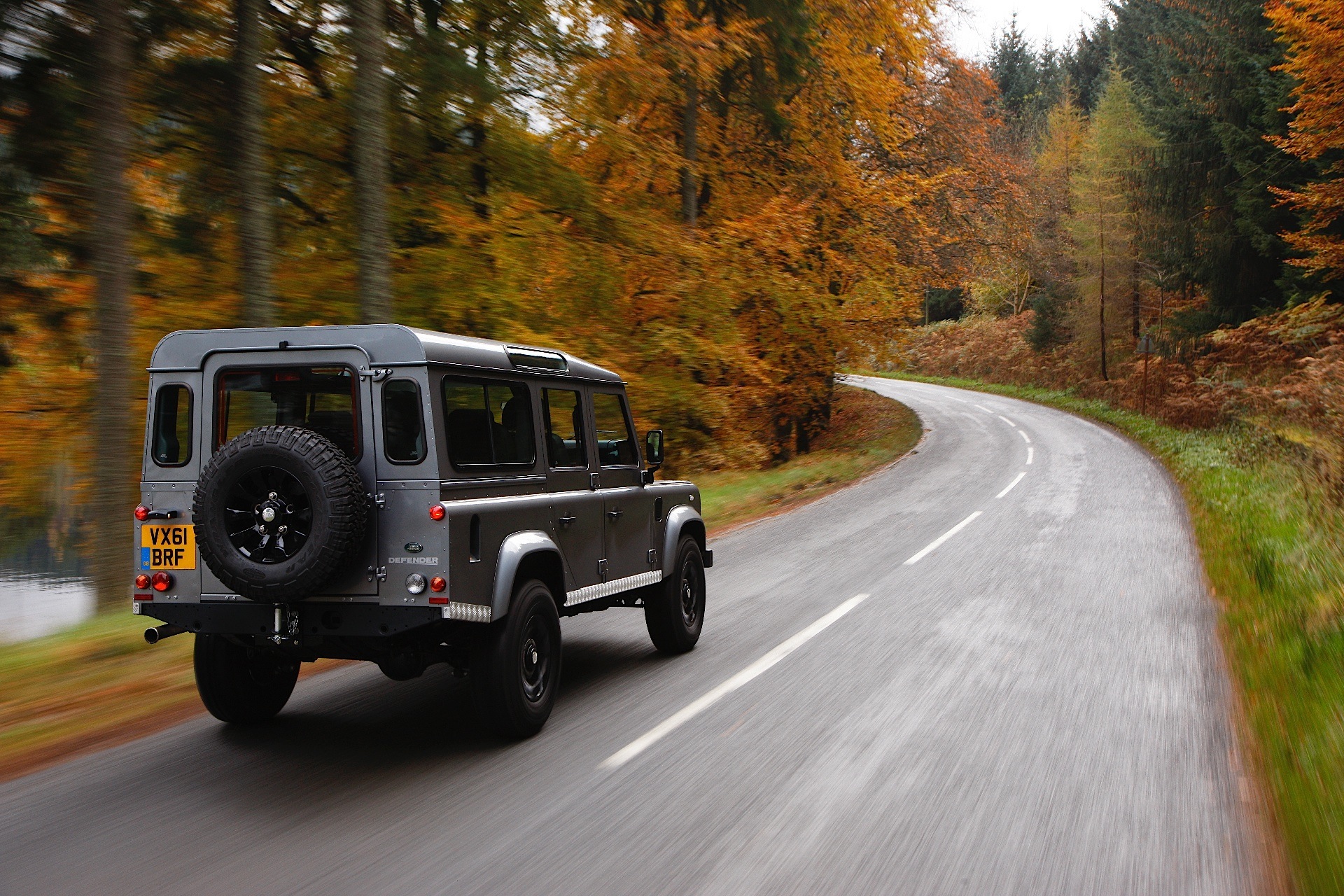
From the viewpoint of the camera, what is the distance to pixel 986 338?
60281mm

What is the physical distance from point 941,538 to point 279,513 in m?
10.3

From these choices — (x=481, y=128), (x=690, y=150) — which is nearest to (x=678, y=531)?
(x=481, y=128)

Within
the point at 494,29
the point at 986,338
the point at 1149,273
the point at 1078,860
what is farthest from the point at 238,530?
the point at 986,338

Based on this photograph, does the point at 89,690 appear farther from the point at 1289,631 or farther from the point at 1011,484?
the point at 1011,484

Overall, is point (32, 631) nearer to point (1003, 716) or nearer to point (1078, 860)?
point (1003, 716)

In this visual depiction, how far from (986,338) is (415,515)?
59585mm

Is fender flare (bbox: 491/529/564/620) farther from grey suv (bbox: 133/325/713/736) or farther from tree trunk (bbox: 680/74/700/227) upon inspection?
tree trunk (bbox: 680/74/700/227)

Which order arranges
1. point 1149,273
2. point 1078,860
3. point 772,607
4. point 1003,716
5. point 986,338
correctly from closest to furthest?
point 1078,860, point 1003,716, point 772,607, point 1149,273, point 986,338

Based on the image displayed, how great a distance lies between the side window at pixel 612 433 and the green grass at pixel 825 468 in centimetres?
771

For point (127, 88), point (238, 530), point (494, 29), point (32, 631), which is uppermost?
point (494, 29)

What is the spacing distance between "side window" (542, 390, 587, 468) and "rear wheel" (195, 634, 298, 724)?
2015mm

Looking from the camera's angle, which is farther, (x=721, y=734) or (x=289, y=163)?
(x=289, y=163)

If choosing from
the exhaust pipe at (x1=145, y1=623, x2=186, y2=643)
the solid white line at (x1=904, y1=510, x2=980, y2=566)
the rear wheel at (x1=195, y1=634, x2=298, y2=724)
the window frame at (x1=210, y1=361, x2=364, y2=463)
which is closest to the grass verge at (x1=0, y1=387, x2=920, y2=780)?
the rear wheel at (x1=195, y1=634, x2=298, y2=724)

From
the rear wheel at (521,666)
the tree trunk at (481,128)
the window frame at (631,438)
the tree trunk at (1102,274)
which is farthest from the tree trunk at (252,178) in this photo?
the tree trunk at (1102,274)
